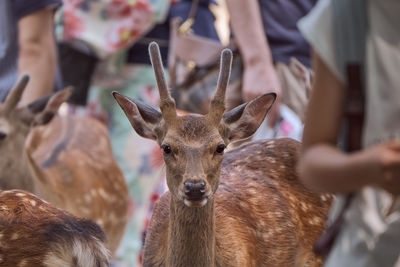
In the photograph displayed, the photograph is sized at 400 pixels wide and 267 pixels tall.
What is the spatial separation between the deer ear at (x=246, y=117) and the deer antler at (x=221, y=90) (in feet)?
0.26

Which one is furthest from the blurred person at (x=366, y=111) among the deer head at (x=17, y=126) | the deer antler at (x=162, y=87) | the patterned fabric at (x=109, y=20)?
the patterned fabric at (x=109, y=20)

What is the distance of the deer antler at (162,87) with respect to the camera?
356 centimetres

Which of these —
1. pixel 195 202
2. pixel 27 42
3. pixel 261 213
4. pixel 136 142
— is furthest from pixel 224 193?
pixel 136 142

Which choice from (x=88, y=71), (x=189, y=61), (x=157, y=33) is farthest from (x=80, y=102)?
(x=189, y=61)

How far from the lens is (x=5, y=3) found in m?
5.09

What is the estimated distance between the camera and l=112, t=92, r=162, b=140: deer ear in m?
3.85

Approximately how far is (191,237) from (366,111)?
1.60 meters

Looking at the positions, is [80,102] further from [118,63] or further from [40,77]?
[40,77]

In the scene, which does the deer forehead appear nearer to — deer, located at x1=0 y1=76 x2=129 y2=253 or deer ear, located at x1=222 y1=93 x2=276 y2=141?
deer ear, located at x1=222 y1=93 x2=276 y2=141

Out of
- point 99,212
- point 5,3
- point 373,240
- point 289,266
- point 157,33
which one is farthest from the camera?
point 157,33

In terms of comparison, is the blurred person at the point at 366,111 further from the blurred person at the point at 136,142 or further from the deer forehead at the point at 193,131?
the blurred person at the point at 136,142

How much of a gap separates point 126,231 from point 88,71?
45.4 inches

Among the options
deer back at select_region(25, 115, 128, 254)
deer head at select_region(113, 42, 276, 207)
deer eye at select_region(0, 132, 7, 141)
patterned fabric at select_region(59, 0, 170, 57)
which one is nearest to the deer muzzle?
deer head at select_region(113, 42, 276, 207)

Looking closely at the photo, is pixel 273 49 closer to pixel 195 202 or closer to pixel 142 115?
pixel 142 115
